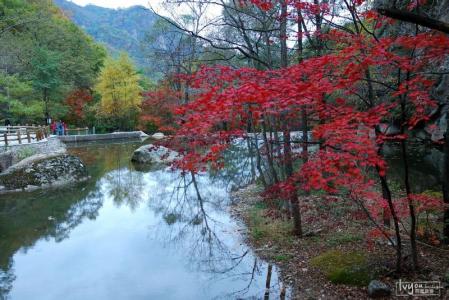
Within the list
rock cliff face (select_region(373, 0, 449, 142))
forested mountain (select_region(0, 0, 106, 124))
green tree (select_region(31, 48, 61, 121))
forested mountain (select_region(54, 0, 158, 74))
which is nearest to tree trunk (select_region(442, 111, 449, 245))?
rock cliff face (select_region(373, 0, 449, 142))

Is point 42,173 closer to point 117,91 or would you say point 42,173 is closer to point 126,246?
point 126,246

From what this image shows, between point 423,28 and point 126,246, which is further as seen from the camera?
point 126,246

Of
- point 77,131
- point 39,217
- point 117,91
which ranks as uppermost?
point 117,91

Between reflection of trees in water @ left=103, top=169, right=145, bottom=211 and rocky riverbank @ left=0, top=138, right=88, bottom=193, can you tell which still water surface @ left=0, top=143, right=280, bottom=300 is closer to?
reflection of trees in water @ left=103, top=169, right=145, bottom=211

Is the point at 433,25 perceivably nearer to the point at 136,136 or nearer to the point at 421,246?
the point at 421,246

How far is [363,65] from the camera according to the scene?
4547mm

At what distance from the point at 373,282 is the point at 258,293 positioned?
1996 millimetres

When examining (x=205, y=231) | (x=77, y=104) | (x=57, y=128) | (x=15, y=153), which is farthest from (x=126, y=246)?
(x=77, y=104)

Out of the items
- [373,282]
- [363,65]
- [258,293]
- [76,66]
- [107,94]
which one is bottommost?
[258,293]

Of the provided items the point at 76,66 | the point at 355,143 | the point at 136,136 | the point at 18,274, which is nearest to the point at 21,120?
the point at 76,66

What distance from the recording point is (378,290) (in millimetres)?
5559

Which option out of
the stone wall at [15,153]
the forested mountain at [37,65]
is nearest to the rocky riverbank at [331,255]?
the stone wall at [15,153]

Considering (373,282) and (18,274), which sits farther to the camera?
(18,274)

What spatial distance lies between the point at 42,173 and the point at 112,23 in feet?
412
